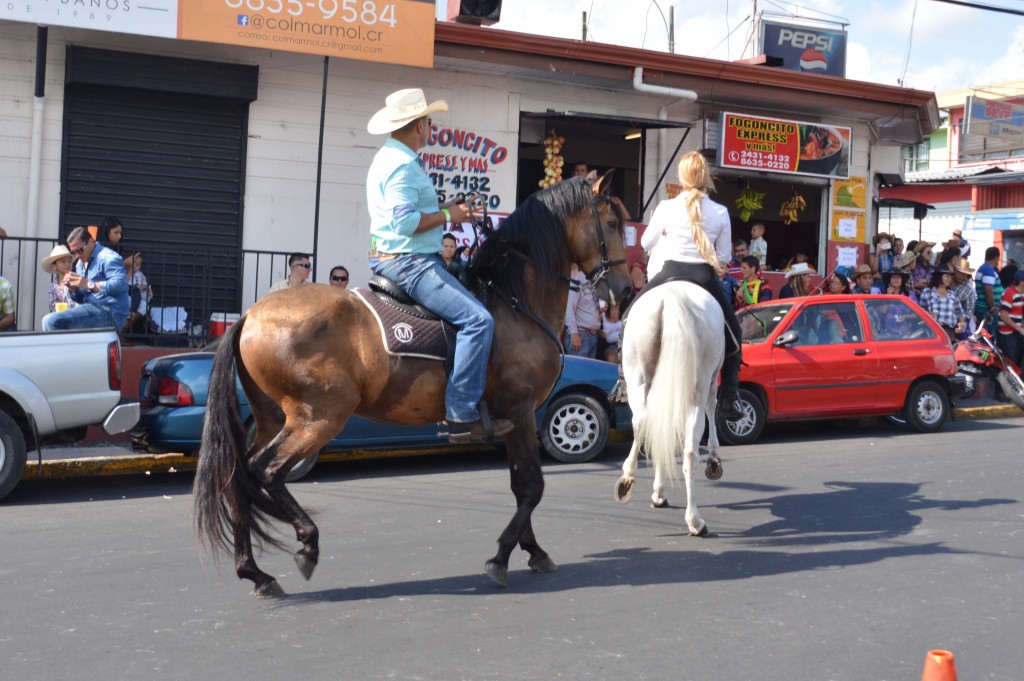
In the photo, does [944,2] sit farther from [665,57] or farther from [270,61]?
[270,61]

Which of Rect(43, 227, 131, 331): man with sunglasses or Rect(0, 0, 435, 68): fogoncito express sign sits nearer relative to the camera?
Rect(43, 227, 131, 331): man with sunglasses

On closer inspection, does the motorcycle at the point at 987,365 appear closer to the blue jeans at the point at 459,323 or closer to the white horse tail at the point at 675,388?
the white horse tail at the point at 675,388

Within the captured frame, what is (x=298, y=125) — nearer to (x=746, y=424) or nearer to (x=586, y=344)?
(x=586, y=344)

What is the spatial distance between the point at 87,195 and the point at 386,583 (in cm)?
945

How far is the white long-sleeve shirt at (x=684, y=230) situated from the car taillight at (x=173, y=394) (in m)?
4.37

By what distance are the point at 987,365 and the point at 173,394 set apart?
11852 millimetres

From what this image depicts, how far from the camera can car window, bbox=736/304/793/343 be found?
Answer: 506 inches

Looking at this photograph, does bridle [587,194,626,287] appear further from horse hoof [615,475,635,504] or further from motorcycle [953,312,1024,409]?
motorcycle [953,312,1024,409]

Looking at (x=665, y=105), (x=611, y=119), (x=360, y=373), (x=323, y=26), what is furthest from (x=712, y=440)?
(x=665, y=105)

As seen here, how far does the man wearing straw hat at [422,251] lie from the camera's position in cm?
629

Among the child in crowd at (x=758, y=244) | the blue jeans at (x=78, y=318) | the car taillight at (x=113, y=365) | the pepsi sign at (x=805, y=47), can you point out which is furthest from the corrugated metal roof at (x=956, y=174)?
the car taillight at (x=113, y=365)

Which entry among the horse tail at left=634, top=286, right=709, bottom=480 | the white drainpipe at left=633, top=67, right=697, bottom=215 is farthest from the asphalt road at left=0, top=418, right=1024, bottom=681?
the white drainpipe at left=633, top=67, right=697, bottom=215

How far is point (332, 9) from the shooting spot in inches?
524

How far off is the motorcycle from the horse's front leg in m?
10.9
